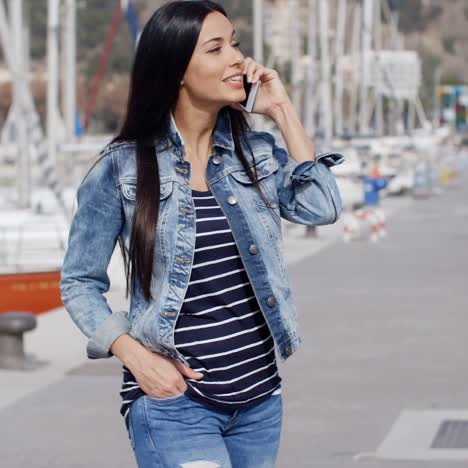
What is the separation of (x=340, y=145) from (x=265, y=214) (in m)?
51.7

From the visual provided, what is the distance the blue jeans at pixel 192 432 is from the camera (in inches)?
153

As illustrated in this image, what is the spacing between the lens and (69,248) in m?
3.95

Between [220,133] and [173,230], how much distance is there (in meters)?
0.35

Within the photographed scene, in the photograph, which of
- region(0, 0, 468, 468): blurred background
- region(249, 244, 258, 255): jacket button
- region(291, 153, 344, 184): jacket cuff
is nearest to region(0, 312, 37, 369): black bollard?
region(0, 0, 468, 468): blurred background

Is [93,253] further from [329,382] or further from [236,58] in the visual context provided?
[329,382]

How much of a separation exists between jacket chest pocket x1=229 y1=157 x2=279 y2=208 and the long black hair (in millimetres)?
16

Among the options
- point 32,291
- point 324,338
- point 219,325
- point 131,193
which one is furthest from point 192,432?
point 32,291

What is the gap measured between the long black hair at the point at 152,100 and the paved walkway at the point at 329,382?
406 cm

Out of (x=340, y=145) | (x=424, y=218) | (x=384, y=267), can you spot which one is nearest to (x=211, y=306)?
(x=384, y=267)

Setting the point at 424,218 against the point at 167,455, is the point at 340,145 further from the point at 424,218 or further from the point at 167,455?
the point at 167,455

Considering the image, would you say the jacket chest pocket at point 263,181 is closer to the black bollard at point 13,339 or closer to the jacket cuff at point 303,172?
the jacket cuff at point 303,172

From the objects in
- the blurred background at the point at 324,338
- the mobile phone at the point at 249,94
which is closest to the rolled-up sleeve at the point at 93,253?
the mobile phone at the point at 249,94

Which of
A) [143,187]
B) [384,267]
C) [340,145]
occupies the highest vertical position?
[143,187]

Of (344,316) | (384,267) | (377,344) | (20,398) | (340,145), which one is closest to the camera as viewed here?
(20,398)
